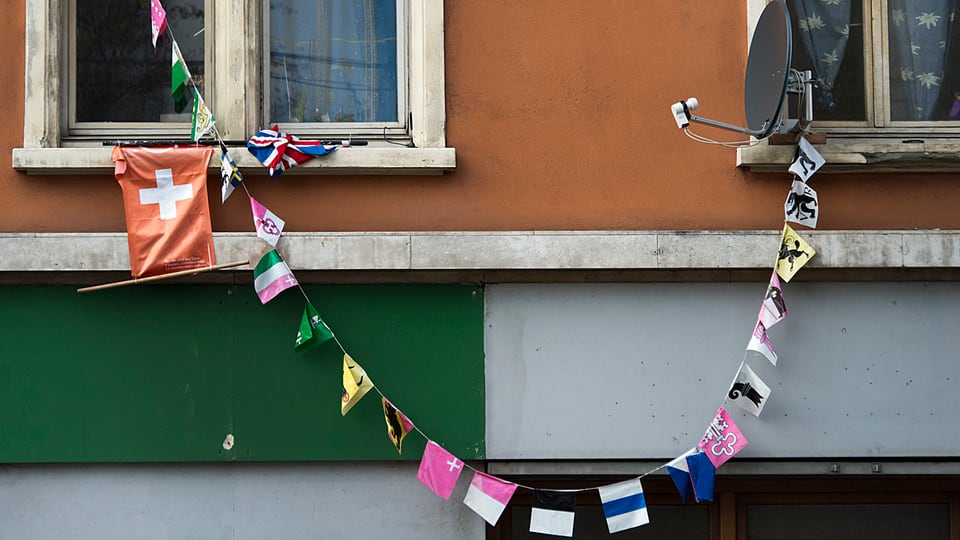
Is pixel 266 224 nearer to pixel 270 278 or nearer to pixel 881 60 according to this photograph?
pixel 270 278

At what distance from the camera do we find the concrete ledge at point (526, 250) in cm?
630

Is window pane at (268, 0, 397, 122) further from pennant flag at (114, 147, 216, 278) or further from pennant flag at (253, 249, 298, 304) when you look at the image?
pennant flag at (253, 249, 298, 304)

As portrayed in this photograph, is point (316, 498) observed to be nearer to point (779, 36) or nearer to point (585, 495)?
point (585, 495)

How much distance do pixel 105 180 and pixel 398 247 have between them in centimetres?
163

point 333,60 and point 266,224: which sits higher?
point 333,60

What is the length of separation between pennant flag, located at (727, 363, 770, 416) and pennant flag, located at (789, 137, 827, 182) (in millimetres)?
1063

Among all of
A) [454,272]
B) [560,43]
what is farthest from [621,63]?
[454,272]

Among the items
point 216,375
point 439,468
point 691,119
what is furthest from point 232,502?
point 691,119

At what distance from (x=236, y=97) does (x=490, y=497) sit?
2563 mm

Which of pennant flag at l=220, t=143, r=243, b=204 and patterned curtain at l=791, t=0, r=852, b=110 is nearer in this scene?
pennant flag at l=220, t=143, r=243, b=204

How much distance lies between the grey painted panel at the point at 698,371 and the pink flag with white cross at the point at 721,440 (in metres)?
0.20

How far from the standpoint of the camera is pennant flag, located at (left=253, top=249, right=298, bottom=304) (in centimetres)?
625

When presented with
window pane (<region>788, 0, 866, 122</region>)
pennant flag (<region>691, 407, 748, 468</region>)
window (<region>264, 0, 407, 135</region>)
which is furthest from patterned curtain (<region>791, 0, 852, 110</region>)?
window (<region>264, 0, 407, 135</region>)

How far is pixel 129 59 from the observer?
6758 millimetres
